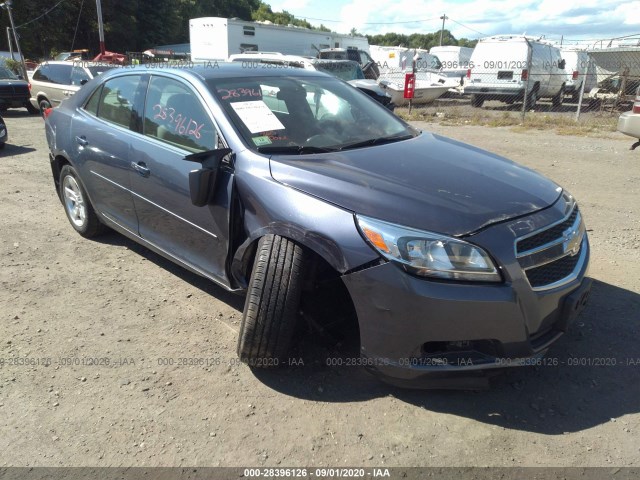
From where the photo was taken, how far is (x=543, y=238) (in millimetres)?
2572

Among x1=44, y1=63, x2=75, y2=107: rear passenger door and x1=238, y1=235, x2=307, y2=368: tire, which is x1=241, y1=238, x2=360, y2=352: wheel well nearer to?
x1=238, y1=235, x2=307, y2=368: tire

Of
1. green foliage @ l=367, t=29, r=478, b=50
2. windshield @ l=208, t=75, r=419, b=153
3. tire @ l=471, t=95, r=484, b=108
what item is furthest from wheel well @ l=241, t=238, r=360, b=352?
green foliage @ l=367, t=29, r=478, b=50

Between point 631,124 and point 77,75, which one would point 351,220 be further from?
point 77,75

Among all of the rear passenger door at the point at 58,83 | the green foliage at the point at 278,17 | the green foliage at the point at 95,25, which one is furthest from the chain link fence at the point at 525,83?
the green foliage at the point at 278,17

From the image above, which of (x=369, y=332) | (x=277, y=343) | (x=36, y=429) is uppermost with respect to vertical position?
(x=369, y=332)

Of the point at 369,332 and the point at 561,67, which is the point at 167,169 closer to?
the point at 369,332

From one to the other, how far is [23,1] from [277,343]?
153 feet

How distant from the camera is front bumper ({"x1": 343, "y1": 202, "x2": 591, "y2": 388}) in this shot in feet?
7.67

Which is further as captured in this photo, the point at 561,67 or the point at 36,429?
the point at 561,67

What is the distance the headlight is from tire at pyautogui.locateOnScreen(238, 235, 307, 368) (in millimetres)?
533

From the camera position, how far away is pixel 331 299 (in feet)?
9.82

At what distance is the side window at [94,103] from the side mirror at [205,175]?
2.01 meters

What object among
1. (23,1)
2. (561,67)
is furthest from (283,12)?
(561,67)

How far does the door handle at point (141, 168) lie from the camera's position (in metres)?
3.55
